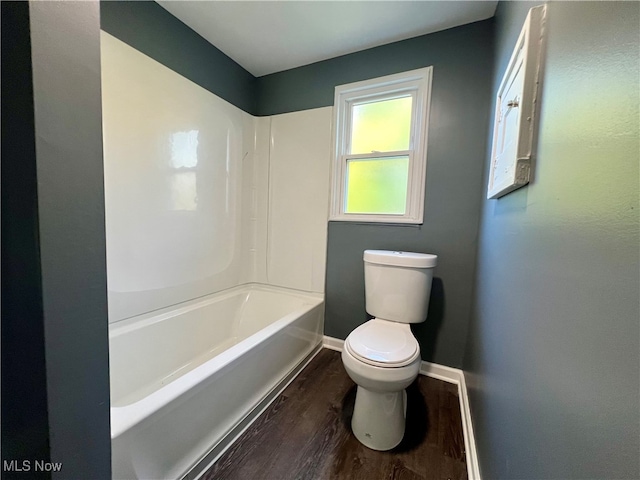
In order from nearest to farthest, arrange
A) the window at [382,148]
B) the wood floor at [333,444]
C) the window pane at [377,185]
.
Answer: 1. the wood floor at [333,444]
2. the window at [382,148]
3. the window pane at [377,185]

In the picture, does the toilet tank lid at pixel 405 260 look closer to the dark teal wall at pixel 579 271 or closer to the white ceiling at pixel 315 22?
the dark teal wall at pixel 579 271

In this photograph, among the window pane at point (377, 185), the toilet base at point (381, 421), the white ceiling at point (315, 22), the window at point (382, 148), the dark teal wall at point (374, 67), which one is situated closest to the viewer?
the toilet base at point (381, 421)

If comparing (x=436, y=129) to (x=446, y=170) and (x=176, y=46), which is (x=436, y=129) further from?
(x=176, y=46)

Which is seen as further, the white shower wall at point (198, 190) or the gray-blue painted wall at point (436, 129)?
the gray-blue painted wall at point (436, 129)

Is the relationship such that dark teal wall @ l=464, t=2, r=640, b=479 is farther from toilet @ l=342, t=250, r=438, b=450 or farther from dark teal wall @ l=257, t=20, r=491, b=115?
dark teal wall @ l=257, t=20, r=491, b=115

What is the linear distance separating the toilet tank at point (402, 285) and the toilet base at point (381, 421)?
0.49m

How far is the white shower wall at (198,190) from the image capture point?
1.42 meters

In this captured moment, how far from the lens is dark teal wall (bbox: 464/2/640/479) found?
1.14 feet

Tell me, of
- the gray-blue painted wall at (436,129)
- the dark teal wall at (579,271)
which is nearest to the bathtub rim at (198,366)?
the gray-blue painted wall at (436,129)

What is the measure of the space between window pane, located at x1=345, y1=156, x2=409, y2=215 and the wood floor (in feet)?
4.12

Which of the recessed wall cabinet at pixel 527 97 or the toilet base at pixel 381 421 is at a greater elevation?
the recessed wall cabinet at pixel 527 97

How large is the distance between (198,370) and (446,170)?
1.80 metres

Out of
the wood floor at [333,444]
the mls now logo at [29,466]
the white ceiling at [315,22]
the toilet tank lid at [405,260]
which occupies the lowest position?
the wood floor at [333,444]

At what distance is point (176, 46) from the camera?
5.43ft
